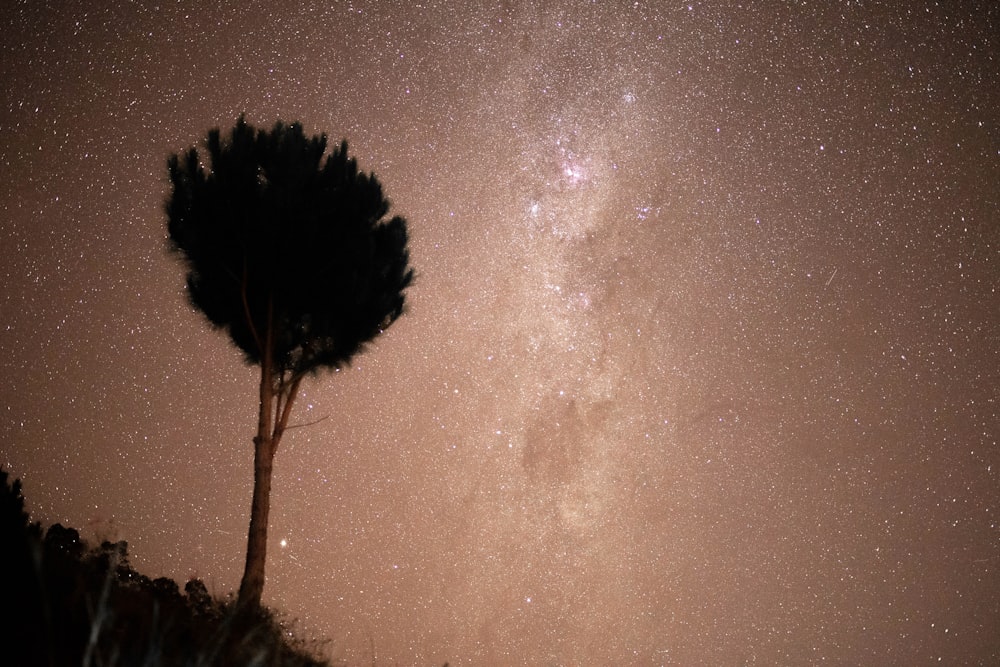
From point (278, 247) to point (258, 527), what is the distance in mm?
3780

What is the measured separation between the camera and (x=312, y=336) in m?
10.1

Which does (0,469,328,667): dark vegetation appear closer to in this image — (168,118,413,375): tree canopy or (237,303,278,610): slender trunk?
(237,303,278,610): slender trunk

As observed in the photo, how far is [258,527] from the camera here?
8453mm

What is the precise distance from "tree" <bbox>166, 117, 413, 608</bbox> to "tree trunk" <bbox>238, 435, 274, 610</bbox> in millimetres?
530

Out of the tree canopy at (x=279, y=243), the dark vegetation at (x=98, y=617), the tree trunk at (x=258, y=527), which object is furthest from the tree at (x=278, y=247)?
the dark vegetation at (x=98, y=617)

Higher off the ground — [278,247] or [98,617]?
[278,247]

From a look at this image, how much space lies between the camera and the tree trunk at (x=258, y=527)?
26.8 ft

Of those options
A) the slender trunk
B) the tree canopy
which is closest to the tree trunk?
the slender trunk

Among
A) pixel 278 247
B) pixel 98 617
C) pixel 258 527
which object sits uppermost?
pixel 278 247

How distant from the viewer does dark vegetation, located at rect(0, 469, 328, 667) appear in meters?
3.38

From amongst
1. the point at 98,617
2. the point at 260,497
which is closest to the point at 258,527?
the point at 260,497

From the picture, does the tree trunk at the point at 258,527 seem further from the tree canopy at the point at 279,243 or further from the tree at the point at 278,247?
the tree canopy at the point at 279,243

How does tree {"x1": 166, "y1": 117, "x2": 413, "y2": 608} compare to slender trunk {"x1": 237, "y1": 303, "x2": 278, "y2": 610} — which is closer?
slender trunk {"x1": 237, "y1": 303, "x2": 278, "y2": 610}

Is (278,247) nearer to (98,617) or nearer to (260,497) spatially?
(260,497)
